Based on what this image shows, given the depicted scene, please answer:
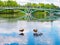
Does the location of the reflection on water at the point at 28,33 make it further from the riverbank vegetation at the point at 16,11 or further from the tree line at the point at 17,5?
the tree line at the point at 17,5

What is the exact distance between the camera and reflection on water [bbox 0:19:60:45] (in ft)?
9.37

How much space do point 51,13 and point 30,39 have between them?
20.6 inches

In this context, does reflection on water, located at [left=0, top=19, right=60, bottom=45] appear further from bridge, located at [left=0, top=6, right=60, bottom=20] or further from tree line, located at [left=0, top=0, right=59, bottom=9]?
tree line, located at [left=0, top=0, right=59, bottom=9]

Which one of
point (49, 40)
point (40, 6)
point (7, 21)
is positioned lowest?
point (49, 40)

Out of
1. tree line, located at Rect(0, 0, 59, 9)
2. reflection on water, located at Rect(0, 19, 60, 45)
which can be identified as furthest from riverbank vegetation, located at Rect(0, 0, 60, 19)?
reflection on water, located at Rect(0, 19, 60, 45)

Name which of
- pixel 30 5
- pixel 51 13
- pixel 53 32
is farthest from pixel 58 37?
pixel 30 5

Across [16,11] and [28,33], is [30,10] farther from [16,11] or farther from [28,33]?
[28,33]

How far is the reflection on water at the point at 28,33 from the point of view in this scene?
112 inches

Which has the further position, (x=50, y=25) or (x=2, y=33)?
(x=50, y=25)

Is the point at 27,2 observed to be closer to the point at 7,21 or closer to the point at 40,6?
the point at 40,6

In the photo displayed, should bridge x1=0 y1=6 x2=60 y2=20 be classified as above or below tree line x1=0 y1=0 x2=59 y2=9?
below

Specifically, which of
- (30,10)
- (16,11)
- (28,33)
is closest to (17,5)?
(16,11)

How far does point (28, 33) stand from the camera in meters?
3.10

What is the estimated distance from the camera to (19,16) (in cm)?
316
